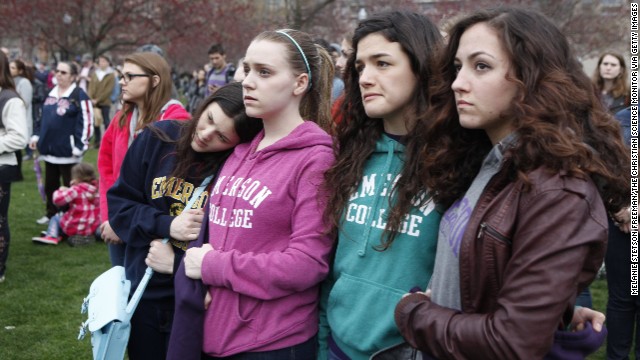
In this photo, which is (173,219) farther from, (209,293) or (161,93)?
(161,93)

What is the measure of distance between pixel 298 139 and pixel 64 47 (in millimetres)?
23789

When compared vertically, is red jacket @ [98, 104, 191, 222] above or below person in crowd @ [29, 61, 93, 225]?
above

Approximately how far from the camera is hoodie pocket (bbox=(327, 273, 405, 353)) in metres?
2.13

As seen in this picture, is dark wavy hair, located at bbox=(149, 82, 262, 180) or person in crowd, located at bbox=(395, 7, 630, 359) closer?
person in crowd, located at bbox=(395, 7, 630, 359)

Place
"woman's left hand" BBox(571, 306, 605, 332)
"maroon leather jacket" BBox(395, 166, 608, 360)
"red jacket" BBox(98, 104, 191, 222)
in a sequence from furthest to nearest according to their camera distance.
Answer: "red jacket" BBox(98, 104, 191, 222), "woman's left hand" BBox(571, 306, 605, 332), "maroon leather jacket" BBox(395, 166, 608, 360)

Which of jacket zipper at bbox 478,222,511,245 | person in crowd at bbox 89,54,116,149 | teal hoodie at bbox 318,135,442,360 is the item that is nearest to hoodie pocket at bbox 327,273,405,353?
teal hoodie at bbox 318,135,442,360

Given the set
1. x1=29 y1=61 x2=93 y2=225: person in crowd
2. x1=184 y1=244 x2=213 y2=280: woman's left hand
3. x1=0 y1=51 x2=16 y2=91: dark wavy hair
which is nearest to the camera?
x1=184 y1=244 x2=213 y2=280: woman's left hand

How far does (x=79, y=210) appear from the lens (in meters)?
7.95

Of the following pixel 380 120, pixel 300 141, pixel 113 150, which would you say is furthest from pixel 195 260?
pixel 113 150

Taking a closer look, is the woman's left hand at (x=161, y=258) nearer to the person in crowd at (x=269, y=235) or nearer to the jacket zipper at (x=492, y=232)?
the person in crowd at (x=269, y=235)

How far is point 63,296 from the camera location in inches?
241

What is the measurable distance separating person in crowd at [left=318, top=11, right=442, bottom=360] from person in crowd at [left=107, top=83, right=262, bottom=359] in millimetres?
586

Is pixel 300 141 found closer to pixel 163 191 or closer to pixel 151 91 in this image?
pixel 163 191

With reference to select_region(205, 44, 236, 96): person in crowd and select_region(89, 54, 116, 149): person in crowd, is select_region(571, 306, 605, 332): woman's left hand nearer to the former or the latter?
select_region(205, 44, 236, 96): person in crowd
